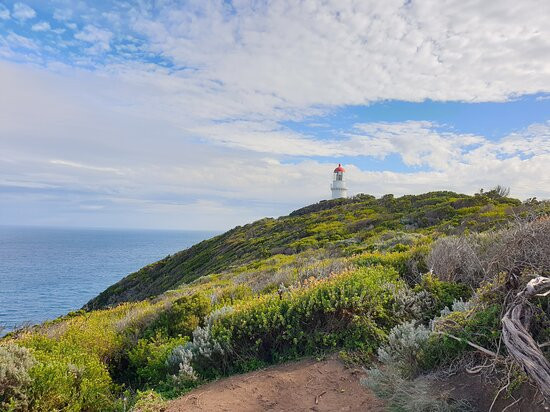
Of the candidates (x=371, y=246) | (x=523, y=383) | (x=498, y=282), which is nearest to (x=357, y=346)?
(x=498, y=282)

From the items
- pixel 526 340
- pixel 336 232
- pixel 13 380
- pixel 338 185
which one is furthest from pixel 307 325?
pixel 338 185

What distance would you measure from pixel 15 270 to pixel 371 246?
62443mm

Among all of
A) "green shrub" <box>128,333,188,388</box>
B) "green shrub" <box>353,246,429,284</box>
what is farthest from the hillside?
"green shrub" <box>128,333,188,388</box>

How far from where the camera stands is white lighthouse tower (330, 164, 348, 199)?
48.3 meters

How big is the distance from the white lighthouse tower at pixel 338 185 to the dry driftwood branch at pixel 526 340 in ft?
148

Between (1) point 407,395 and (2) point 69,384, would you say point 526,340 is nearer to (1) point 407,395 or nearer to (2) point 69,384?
(1) point 407,395

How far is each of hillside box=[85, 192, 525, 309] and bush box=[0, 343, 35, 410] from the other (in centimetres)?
1104

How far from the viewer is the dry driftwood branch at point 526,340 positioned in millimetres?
2441

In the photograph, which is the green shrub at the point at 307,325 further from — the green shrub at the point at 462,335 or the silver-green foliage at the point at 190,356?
the green shrub at the point at 462,335

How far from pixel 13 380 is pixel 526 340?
496 cm

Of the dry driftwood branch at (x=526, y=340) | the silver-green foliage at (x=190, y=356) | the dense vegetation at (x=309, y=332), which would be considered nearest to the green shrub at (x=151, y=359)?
the dense vegetation at (x=309, y=332)

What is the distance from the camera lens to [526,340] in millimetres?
2695

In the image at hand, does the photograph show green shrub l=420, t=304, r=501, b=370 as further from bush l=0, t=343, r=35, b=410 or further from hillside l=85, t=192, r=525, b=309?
hillside l=85, t=192, r=525, b=309

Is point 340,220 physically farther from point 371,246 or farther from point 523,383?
point 523,383
